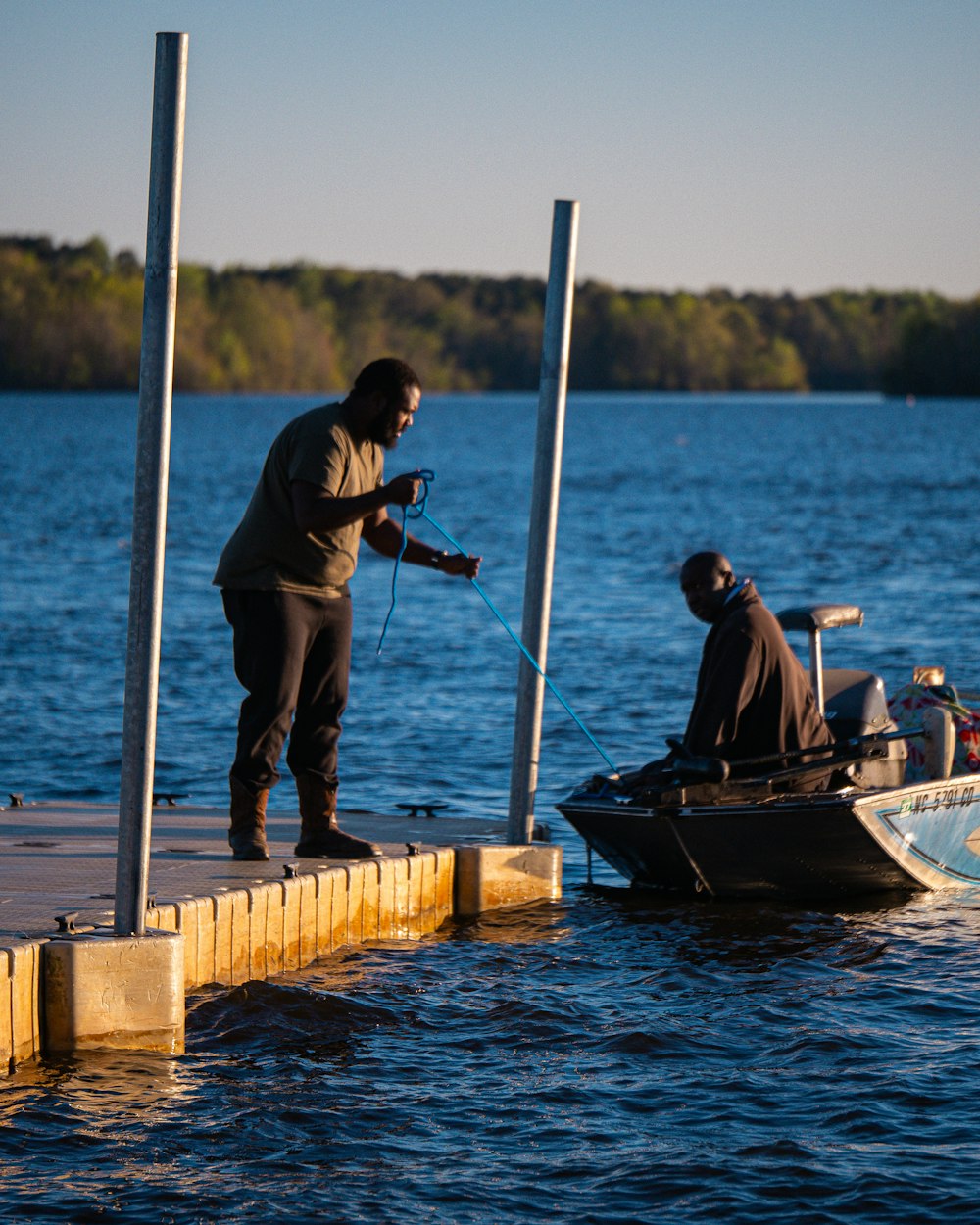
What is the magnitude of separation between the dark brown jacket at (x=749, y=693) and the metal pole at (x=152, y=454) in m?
3.43

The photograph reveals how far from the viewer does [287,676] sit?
7.89 metres

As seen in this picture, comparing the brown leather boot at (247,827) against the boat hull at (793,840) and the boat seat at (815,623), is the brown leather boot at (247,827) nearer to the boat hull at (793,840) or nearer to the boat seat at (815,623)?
the boat hull at (793,840)

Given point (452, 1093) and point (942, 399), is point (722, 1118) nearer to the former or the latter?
point (452, 1093)

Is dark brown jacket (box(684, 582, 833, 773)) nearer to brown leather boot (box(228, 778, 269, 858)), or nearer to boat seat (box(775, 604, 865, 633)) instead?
boat seat (box(775, 604, 865, 633))

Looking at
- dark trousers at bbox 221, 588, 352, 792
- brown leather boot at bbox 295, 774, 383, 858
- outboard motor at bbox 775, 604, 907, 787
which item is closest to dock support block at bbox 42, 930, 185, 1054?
dark trousers at bbox 221, 588, 352, 792

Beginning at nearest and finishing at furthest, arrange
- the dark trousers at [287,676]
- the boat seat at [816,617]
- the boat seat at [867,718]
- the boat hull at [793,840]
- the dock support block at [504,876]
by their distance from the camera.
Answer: the dark trousers at [287,676]
the dock support block at [504,876]
the boat hull at [793,840]
the boat seat at [867,718]
the boat seat at [816,617]

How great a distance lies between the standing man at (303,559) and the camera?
7746 mm

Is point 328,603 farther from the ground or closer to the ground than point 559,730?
farther from the ground

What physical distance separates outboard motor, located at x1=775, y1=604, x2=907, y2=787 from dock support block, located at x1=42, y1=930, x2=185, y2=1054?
4519 mm

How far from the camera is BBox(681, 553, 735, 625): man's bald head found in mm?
9062

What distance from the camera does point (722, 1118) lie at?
6648mm

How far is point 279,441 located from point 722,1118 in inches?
132

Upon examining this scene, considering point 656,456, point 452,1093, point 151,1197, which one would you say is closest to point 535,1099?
point 452,1093

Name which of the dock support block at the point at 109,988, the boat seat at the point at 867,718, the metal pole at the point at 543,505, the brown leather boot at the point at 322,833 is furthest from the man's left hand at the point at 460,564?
the boat seat at the point at 867,718
